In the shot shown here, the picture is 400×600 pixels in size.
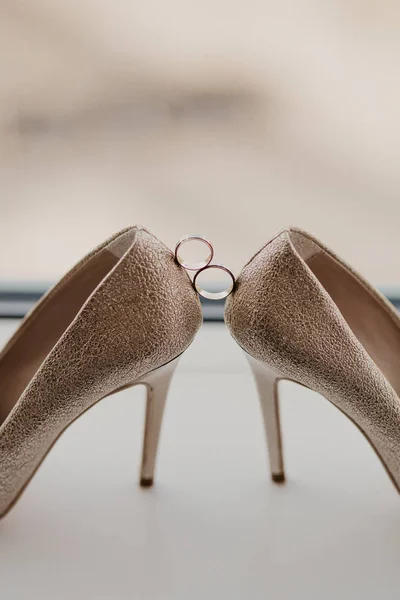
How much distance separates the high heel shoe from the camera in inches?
17.7

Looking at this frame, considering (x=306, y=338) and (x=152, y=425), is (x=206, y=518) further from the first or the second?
(x=306, y=338)

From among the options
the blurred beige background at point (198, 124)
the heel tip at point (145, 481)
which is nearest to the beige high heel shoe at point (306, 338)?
the heel tip at point (145, 481)

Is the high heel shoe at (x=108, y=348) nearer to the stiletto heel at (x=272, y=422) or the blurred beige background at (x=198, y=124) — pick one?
the stiletto heel at (x=272, y=422)

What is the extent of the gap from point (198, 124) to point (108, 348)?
74cm

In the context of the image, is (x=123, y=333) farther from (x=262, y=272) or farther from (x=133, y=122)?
(x=133, y=122)

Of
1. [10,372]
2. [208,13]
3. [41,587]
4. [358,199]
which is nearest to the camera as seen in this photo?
[41,587]

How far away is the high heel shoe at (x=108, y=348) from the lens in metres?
0.45

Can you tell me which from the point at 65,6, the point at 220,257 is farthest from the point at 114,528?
the point at 65,6

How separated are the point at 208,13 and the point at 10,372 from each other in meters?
0.73

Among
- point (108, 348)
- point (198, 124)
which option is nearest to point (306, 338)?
point (108, 348)

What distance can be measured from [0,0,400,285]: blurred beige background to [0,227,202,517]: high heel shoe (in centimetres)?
60

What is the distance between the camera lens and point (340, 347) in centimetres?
46

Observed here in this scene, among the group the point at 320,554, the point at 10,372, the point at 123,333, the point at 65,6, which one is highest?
the point at 65,6

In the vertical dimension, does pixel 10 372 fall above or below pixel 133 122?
below
